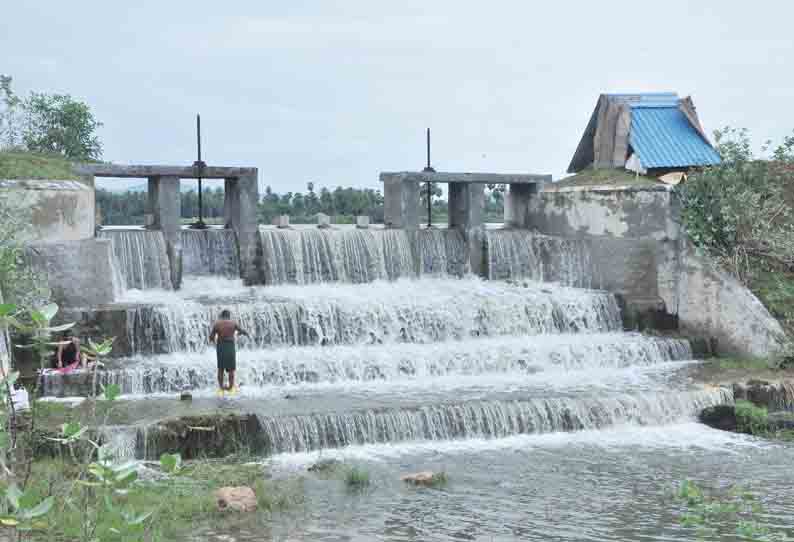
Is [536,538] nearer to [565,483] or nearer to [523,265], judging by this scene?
[565,483]

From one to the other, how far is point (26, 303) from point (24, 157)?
4164 millimetres

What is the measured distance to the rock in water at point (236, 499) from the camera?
806cm

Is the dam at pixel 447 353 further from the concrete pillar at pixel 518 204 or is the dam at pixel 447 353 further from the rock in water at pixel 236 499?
the rock in water at pixel 236 499

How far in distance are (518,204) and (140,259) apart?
274 inches

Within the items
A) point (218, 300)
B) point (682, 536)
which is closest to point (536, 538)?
point (682, 536)

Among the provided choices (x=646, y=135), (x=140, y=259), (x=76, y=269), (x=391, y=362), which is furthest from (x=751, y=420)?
(x=140, y=259)

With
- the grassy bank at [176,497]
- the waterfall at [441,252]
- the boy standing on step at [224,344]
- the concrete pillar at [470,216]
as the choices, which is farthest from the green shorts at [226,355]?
the concrete pillar at [470,216]

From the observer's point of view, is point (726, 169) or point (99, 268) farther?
point (726, 169)

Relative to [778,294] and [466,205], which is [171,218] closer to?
[466,205]

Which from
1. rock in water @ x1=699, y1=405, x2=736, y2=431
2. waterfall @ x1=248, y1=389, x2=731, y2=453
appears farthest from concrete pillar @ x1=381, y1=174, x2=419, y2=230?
rock in water @ x1=699, y1=405, x2=736, y2=431

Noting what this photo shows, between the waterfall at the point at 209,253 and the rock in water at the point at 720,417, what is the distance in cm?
740

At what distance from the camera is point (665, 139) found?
18016 mm

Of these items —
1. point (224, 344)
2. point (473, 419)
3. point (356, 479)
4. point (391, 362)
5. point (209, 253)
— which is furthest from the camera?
point (209, 253)

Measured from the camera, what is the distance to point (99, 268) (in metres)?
13.9
